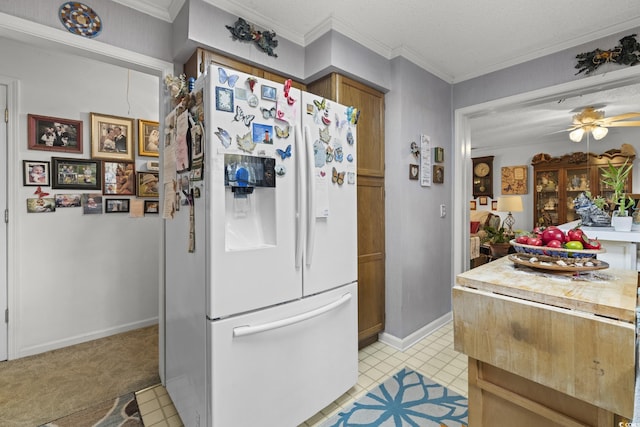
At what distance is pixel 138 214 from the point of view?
282 cm

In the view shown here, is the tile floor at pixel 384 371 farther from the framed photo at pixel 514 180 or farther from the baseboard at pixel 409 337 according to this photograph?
the framed photo at pixel 514 180

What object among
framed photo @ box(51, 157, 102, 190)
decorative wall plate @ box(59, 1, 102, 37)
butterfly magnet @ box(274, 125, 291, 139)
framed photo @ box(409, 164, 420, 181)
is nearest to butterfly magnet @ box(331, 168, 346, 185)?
butterfly magnet @ box(274, 125, 291, 139)

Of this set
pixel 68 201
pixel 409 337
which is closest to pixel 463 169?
pixel 409 337

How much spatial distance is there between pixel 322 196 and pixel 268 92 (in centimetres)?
59

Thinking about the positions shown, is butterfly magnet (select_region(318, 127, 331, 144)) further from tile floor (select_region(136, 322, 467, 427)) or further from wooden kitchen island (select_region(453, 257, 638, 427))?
tile floor (select_region(136, 322, 467, 427))

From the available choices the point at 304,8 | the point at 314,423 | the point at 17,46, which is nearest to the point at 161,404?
the point at 314,423

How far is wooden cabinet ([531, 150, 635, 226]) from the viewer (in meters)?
4.93

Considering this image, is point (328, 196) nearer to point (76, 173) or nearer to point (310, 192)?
point (310, 192)

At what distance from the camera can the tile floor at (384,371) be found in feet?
5.59

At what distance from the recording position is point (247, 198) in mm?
1393

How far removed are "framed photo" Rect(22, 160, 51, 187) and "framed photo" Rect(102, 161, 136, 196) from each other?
→ 38cm

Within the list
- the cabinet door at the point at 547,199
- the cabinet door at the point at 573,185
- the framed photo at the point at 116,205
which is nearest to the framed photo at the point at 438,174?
the framed photo at the point at 116,205

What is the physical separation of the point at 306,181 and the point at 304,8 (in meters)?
1.23

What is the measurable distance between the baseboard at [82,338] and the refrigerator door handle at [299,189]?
2.24 m
